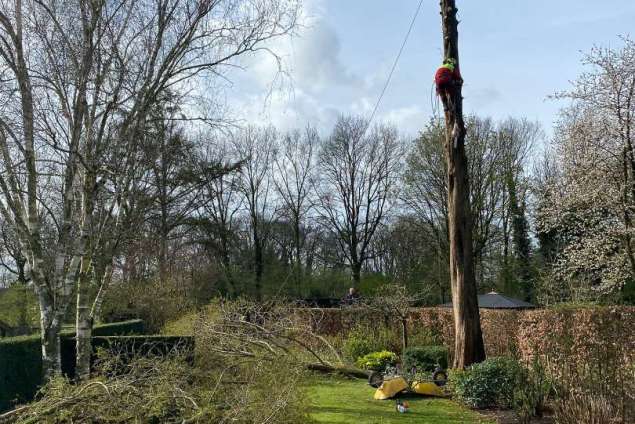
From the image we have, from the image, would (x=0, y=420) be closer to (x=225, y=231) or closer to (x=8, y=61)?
(x=8, y=61)

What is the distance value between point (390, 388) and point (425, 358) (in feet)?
10.7

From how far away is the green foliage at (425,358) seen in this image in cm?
1274

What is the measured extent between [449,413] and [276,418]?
13.5 ft

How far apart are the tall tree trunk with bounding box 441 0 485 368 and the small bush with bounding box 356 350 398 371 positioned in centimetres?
362

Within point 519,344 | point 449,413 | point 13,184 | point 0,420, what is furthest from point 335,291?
point 0,420

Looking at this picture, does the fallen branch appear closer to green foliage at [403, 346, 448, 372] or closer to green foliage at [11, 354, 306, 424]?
green foliage at [403, 346, 448, 372]

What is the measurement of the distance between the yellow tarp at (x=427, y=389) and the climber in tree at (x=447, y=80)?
190 inches

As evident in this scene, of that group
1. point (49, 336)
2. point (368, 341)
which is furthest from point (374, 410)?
point (368, 341)

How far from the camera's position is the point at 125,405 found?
183 inches

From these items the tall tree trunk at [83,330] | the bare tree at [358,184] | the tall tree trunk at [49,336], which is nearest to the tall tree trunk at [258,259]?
the bare tree at [358,184]

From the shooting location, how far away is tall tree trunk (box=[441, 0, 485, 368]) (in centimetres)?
1029

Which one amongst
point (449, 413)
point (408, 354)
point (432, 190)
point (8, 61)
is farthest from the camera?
point (432, 190)

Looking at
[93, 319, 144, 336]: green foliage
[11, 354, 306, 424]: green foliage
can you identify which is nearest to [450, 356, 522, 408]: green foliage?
[11, 354, 306, 424]: green foliage

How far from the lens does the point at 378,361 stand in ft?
45.3
